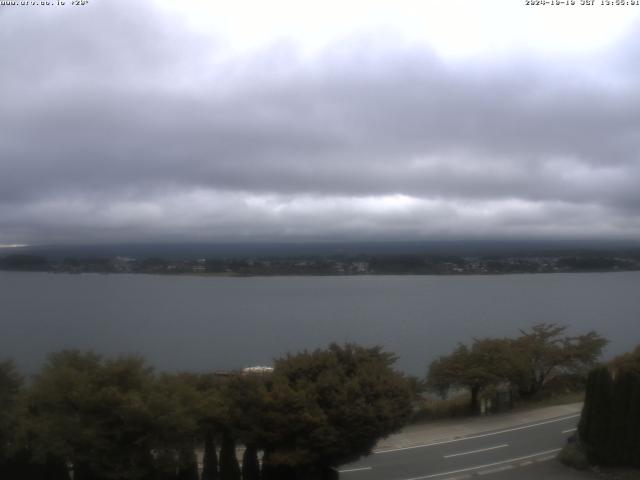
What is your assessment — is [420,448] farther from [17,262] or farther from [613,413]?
[17,262]

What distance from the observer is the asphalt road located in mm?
17328

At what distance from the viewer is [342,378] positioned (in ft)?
48.6

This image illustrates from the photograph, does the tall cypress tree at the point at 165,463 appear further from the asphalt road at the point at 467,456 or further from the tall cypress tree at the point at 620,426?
the tall cypress tree at the point at 620,426

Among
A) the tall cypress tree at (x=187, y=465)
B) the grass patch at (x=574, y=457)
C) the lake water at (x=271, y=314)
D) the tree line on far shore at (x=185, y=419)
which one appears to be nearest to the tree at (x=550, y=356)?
the lake water at (x=271, y=314)

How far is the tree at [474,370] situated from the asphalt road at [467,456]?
13.2 ft

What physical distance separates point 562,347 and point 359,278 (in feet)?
238

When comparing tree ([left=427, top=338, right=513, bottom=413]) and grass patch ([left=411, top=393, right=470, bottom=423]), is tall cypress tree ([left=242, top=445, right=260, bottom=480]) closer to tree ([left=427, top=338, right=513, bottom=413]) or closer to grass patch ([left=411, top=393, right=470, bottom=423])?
grass patch ([left=411, top=393, right=470, bottom=423])

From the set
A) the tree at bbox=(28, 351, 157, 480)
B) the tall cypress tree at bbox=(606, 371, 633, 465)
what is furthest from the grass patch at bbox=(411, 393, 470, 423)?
the tree at bbox=(28, 351, 157, 480)

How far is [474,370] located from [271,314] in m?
40.0

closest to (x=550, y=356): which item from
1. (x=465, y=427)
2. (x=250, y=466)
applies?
(x=465, y=427)

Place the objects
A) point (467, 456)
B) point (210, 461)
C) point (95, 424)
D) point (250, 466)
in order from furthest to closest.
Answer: point (467, 456) → point (250, 466) → point (210, 461) → point (95, 424)

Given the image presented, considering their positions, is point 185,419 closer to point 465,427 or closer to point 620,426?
point 620,426

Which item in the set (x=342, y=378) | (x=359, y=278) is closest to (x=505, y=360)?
(x=342, y=378)

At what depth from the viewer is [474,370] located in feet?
85.8
